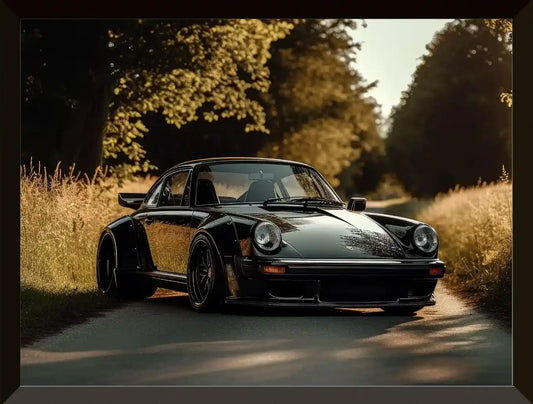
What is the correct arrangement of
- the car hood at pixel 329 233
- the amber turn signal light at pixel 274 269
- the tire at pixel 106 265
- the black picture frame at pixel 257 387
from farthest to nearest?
the tire at pixel 106 265, the car hood at pixel 329 233, the amber turn signal light at pixel 274 269, the black picture frame at pixel 257 387

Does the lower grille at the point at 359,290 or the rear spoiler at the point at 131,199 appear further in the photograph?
the rear spoiler at the point at 131,199

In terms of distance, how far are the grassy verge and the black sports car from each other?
34.2 inches

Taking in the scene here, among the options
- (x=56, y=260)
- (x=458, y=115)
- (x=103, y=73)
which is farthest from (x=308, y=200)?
(x=458, y=115)

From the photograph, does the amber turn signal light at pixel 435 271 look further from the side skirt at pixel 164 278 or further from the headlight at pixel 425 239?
the side skirt at pixel 164 278

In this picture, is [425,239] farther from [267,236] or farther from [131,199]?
[131,199]

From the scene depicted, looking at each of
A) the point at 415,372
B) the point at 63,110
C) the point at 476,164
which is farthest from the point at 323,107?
the point at 415,372

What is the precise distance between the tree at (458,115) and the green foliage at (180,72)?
62.9ft

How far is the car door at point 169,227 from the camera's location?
11.3 m

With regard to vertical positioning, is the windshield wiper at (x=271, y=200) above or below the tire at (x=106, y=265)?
above

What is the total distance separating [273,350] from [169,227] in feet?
10.6

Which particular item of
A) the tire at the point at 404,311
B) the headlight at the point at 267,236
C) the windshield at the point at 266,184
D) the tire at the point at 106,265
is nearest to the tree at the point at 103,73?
the tire at the point at 106,265

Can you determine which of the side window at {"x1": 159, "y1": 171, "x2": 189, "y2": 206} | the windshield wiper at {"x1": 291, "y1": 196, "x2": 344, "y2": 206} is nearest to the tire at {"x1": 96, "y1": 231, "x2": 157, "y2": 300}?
the side window at {"x1": 159, "y1": 171, "x2": 189, "y2": 206}

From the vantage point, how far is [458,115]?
48.9 m

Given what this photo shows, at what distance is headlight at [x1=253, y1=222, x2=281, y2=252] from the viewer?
394 inches
